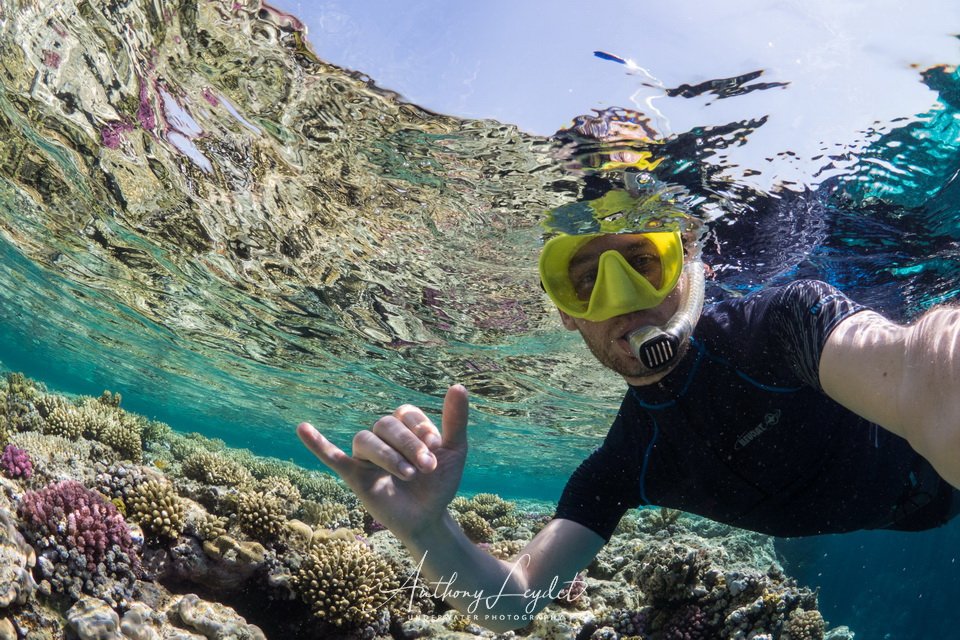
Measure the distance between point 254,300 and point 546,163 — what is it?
38.6 feet

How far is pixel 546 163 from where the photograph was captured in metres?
7.45

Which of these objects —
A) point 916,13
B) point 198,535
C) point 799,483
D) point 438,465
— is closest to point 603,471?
point 799,483

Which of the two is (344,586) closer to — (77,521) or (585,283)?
(77,521)

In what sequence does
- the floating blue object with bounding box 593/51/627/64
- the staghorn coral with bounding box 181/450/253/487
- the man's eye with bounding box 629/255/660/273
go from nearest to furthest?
the man's eye with bounding box 629/255/660/273
the floating blue object with bounding box 593/51/627/64
the staghorn coral with bounding box 181/450/253/487

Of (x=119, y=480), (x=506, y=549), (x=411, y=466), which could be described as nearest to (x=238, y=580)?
(x=119, y=480)

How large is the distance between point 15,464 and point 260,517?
2.77 metres

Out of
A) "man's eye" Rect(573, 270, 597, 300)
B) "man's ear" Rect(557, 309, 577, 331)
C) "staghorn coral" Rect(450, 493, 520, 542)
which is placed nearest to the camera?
"man's eye" Rect(573, 270, 597, 300)

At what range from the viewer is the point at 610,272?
435 centimetres

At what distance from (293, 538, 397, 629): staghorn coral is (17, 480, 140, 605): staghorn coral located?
1.72 metres

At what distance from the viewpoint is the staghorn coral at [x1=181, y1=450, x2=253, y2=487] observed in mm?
8165

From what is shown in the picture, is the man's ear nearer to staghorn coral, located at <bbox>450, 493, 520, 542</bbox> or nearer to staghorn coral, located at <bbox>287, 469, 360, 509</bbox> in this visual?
staghorn coral, located at <bbox>450, 493, 520, 542</bbox>

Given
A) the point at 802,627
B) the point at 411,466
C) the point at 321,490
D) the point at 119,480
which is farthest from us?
the point at 321,490

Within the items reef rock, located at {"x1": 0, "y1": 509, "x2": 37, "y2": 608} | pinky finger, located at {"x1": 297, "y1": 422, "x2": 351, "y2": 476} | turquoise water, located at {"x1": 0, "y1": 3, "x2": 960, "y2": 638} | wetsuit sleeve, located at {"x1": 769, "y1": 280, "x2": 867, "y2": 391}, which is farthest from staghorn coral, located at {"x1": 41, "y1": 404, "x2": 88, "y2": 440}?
wetsuit sleeve, located at {"x1": 769, "y1": 280, "x2": 867, "y2": 391}

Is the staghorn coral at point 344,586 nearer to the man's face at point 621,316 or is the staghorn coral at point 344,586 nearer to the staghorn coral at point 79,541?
the staghorn coral at point 79,541
